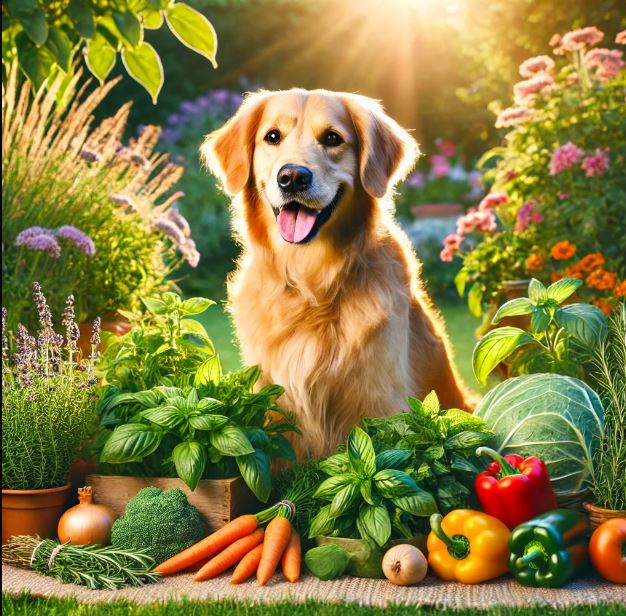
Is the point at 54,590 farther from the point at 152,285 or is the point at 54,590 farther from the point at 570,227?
the point at 570,227

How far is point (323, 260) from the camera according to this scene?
3637 mm

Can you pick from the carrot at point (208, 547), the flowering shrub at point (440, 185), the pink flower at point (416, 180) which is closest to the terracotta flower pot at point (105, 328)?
the carrot at point (208, 547)

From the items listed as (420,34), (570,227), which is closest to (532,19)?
(570,227)

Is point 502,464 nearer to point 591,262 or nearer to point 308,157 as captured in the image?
point 308,157

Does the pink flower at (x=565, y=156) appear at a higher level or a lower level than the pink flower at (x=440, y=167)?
lower

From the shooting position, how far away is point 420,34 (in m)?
15.0

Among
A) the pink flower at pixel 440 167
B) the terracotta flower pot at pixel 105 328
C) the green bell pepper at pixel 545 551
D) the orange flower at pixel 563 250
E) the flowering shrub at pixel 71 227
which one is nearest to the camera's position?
the green bell pepper at pixel 545 551

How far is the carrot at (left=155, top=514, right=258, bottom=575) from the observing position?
3.06m

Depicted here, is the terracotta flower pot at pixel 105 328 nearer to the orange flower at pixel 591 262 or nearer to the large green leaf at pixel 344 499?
the large green leaf at pixel 344 499

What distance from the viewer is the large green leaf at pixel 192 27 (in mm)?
2070

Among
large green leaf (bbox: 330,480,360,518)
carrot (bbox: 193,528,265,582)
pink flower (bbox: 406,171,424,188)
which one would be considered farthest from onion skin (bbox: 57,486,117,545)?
pink flower (bbox: 406,171,424,188)

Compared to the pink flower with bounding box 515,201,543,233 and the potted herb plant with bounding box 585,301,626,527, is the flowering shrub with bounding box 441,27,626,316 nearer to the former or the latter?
the pink flower with bounding box 515,201,543,233

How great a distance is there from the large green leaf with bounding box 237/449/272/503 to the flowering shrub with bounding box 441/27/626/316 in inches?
120

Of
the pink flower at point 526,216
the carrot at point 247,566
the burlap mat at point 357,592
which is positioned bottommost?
the burlap mat at point 357,592
